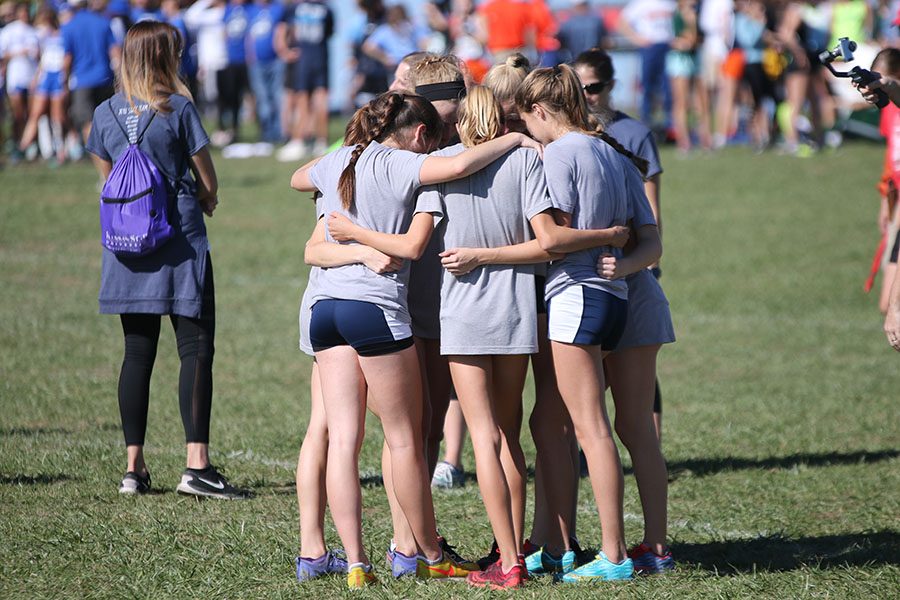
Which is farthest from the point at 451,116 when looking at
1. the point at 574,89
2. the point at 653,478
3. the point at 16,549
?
the point at 16,549

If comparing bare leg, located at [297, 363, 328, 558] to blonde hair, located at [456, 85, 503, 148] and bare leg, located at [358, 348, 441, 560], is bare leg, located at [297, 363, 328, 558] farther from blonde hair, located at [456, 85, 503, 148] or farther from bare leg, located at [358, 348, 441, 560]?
blonde hair, located at [456, 85, 503, 148]

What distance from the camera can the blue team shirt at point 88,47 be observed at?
53.9 feet

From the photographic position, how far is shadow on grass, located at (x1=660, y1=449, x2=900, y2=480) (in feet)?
21.4

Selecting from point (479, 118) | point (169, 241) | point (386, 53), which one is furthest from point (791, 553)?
point (386, 53)

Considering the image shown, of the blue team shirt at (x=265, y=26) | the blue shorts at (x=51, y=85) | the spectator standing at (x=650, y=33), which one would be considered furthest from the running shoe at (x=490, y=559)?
the blue team shirt at (x=265, y=26)

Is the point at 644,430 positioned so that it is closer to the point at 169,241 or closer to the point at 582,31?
the point at 169,241

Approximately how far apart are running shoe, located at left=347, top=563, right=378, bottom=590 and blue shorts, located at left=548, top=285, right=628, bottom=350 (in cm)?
111

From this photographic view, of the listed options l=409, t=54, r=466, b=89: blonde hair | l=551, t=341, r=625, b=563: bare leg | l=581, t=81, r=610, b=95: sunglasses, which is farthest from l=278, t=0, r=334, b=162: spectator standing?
l=551, t=341, r=625, b=563: bare leg

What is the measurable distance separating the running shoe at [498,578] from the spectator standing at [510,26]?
12877 millimetres

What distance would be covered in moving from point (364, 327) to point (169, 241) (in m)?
1.68

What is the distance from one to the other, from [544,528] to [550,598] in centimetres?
51

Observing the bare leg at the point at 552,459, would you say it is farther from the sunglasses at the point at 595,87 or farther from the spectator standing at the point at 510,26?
the spectator standing at the point at 510,26

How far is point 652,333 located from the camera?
4.64 metres

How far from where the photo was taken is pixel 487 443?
170 inches
